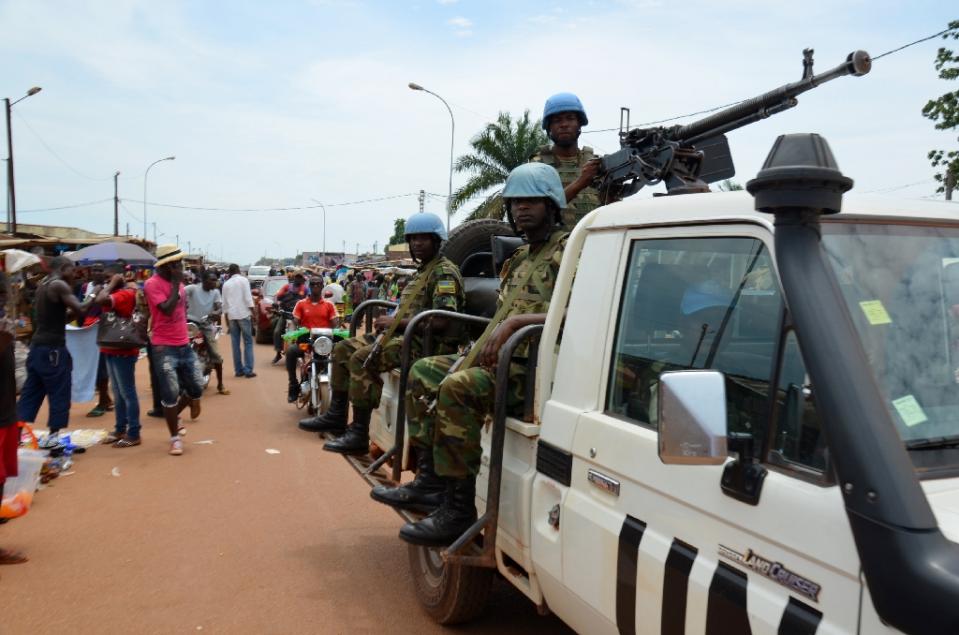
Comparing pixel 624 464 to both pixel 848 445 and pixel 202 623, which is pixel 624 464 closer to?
pixel 848 445

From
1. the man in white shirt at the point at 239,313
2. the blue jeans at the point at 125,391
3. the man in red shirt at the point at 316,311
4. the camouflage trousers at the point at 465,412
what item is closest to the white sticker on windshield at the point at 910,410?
the camouflage trousers at the point at 465,412

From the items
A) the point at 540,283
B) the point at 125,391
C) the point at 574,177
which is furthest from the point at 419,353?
the point at 125,391

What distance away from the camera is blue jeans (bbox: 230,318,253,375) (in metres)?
13.2

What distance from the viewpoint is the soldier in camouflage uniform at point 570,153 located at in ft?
17.9

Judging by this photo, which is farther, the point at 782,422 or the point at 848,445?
the point at 782,422

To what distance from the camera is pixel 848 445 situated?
1.54 m

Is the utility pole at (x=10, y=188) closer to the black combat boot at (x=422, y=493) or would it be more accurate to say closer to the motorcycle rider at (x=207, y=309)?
the motorcycle rider at (x=207, y=309)

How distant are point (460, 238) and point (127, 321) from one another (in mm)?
3925

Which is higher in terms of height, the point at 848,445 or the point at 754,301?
the point at 754,301

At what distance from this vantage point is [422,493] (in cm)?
388

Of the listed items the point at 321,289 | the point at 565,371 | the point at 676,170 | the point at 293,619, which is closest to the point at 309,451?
the point at 321,289

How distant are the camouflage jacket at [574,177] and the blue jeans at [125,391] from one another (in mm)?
4985

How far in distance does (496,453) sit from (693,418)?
4.96ft

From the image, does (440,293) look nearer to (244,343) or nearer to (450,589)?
(450,589)
